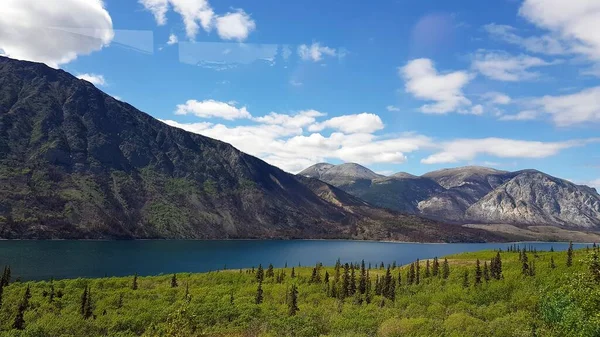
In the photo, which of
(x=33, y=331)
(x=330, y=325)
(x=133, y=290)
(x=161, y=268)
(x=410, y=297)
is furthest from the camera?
(x=161, y=268)

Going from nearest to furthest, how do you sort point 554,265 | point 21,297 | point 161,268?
point 21,297
point 554,265
point 161,268

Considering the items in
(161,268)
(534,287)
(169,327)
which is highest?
(169,327)

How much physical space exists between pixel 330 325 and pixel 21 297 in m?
63.3

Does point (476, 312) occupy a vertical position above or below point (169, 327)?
below

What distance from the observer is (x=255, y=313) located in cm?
7550

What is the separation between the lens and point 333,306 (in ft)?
281

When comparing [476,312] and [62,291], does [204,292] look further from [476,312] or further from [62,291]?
[476,312]

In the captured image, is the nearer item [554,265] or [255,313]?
[255,313]

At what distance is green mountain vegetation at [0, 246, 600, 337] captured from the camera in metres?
51.2

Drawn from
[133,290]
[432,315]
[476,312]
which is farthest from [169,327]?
[133,290]

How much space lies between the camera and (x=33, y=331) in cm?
5569

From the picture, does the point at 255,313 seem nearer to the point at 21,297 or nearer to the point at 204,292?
the point at 204,292

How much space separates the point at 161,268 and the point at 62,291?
97987 mm

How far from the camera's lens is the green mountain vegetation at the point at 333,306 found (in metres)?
51.2
